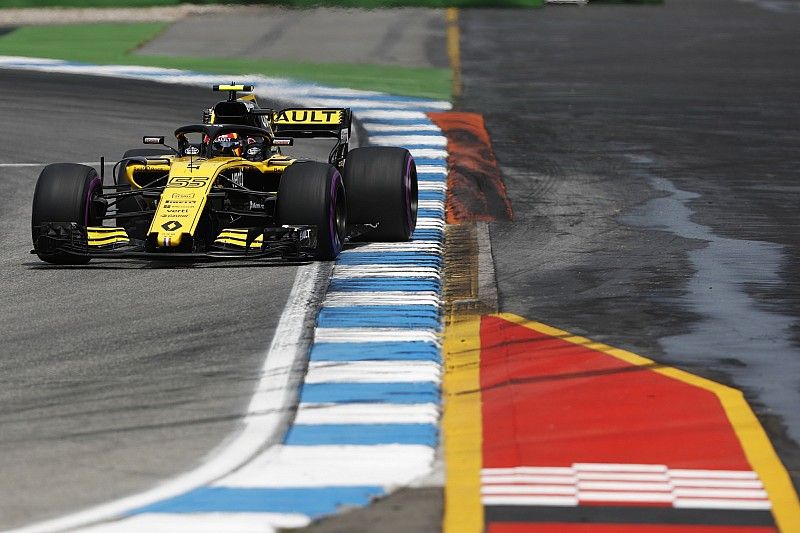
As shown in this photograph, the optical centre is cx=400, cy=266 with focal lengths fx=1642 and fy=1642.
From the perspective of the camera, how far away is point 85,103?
23.7m

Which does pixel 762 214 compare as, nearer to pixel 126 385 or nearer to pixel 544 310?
pixel 544 310

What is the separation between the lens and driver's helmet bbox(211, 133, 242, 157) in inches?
520

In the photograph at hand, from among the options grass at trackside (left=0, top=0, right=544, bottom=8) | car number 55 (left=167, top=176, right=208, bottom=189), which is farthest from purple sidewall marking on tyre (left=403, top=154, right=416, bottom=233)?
grass at trackside (left=0, top=0, right=544, bottom=8)

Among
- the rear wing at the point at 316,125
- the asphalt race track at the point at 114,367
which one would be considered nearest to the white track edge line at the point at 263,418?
the asphalt race track at the point at 114,367

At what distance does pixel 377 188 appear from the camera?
13516 mm

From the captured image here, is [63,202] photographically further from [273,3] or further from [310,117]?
[273,3]

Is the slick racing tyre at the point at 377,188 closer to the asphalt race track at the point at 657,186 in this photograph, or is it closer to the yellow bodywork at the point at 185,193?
the yellow bodywork at the point at 185,193

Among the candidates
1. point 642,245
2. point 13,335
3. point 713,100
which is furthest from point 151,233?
point 713,100

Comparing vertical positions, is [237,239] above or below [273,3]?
above

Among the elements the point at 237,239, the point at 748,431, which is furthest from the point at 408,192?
the point at 748,431

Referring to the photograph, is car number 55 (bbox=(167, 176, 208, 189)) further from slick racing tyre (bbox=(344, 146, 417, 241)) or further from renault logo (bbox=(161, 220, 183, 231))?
slick racing tyre (bbox=(344, 146, 417, 241))

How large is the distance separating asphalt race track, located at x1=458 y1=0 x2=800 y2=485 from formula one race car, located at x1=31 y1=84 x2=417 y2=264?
3.97 ft

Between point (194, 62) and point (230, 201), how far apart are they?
15919 mm

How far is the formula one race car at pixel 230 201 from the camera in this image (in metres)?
12.3
